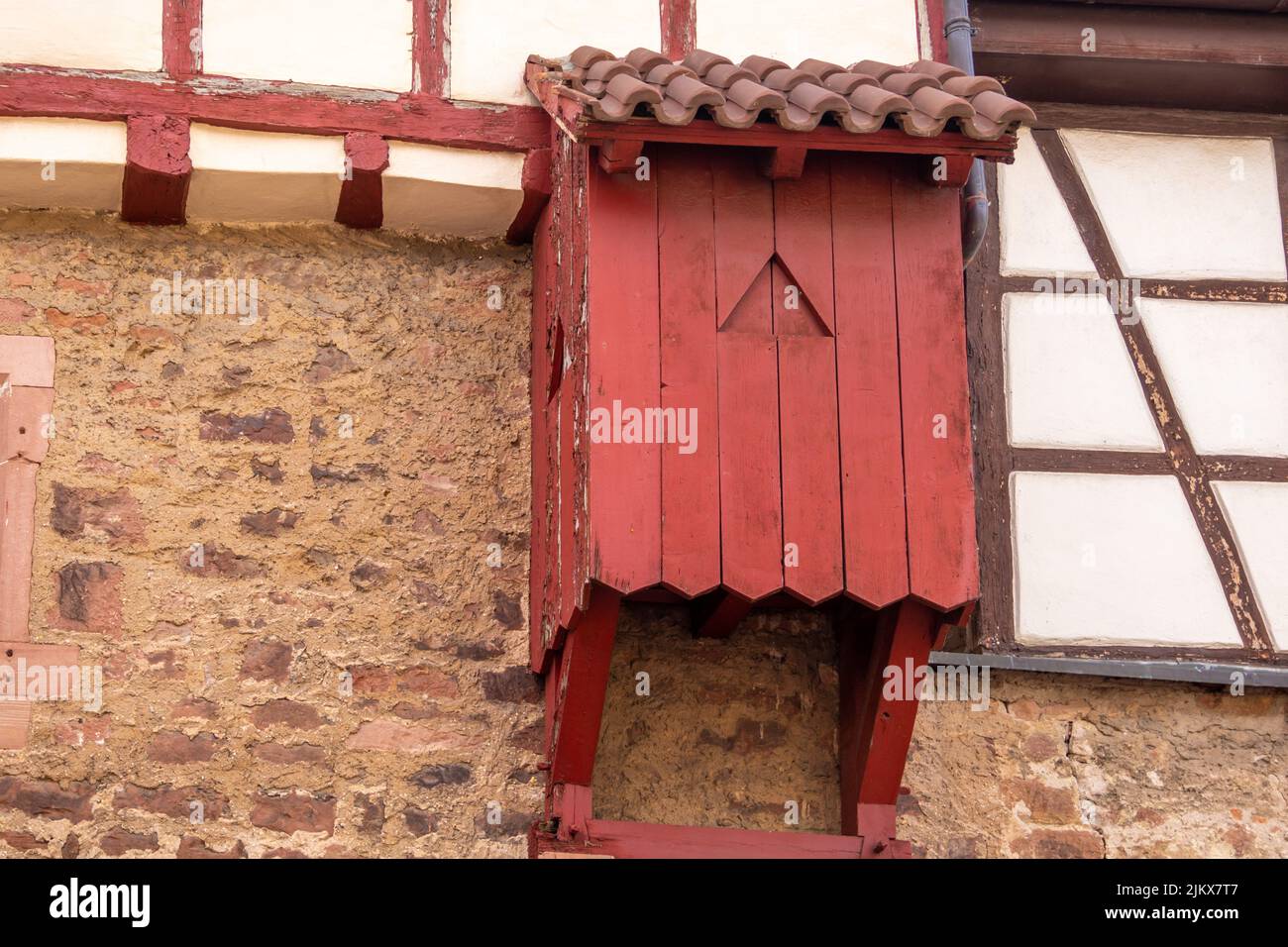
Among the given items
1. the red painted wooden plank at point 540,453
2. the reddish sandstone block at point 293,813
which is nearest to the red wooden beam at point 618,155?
the red painted wooden plank at point 540,453

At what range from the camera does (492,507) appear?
5.57 meters

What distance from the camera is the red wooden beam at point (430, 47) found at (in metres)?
5.51

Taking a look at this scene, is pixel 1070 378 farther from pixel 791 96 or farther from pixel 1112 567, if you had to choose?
pixel 791 96

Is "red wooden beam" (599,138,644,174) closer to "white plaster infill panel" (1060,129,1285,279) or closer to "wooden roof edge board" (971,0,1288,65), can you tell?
"wooden roof edge board" (971,0,1288,65)

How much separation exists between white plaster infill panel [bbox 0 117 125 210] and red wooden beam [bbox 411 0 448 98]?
87cm

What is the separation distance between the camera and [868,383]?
5.05 m

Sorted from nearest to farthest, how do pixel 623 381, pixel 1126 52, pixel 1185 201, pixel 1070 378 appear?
pixel 623 381, pixel 1070 378, pixel 1126 52, pixel 1185 201

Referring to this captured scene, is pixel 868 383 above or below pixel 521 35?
below

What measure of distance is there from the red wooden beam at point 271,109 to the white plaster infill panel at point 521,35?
92mm

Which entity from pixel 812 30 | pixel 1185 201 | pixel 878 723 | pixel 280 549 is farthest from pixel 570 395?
pixel 1185 201

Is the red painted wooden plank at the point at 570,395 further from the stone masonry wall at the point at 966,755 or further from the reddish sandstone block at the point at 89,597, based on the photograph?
the reddish sandstone block at the point at 89,597

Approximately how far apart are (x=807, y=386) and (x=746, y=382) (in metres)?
0.17
